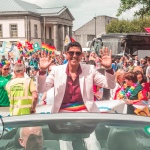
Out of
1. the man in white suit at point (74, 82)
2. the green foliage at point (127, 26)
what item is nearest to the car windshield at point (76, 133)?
the man in white suit at point (74, 82)

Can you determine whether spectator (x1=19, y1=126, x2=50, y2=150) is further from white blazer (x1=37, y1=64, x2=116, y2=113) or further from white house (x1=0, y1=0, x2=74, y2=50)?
white house (x1=0, y1=0, x2=74, y2=50)

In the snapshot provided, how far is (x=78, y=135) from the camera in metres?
3.23

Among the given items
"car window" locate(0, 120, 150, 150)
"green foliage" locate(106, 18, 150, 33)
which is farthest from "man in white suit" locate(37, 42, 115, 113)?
"green foliage" locate(106, 18, 150, 33)

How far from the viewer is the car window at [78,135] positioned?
3154mm

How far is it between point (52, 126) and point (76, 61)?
1.49 metres

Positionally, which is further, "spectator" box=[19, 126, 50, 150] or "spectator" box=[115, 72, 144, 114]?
"spectator" box=[115, 72, 144, 114]

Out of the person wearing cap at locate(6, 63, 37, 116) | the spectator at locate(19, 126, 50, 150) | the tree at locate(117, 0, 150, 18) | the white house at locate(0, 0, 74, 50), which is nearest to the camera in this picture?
the spectator at locate(19, 126, 50, 150)

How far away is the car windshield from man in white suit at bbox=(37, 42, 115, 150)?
123 cm

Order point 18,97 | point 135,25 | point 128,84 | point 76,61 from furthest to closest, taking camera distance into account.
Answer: point 135,25, point 128,84, point 18,97, point 76,61

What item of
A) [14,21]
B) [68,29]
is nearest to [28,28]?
[14,21]

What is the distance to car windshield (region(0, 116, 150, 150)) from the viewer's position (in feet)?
10.4

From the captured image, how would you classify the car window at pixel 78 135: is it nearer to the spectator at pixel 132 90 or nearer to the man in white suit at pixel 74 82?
the man in white suit at pixel 74 82

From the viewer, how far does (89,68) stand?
4.66 meters

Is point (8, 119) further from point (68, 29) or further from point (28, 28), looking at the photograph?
point (68, 29)
